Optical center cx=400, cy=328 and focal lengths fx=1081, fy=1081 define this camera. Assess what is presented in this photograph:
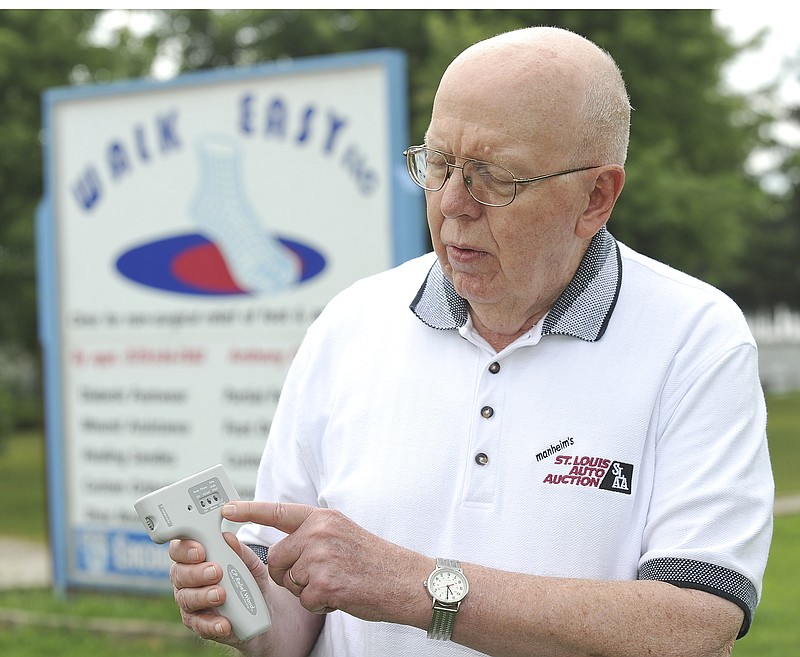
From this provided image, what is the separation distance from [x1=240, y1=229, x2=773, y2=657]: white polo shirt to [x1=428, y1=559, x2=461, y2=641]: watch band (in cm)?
18

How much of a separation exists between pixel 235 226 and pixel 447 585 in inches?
181

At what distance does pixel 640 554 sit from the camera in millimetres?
2041

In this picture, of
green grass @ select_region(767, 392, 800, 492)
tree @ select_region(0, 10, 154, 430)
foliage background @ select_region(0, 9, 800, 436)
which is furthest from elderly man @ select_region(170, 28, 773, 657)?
tree @ select_region(0, 10, 154, 430)

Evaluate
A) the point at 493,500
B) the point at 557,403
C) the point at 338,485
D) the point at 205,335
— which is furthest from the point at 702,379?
the point at 205,335

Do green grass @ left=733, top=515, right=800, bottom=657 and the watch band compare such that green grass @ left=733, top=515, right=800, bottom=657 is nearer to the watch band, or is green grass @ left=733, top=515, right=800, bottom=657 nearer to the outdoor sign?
the outdoor sign

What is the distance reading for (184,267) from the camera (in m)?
6.42

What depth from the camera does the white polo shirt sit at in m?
1.96

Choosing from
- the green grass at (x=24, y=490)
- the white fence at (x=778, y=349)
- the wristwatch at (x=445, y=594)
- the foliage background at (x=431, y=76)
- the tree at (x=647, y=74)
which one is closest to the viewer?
the wristwatch at (x=445, y=594)

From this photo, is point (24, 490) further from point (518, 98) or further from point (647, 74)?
point (518, 98)

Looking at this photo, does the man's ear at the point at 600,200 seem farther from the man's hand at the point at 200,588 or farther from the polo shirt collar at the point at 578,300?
the man's hand at the point at 200,588

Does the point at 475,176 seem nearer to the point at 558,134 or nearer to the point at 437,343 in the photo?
the point at 558,134

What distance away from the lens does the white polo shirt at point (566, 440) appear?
1.96 meters

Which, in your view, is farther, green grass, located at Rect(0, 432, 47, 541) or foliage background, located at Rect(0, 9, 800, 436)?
foliage background, located at Rect(0, 9, 800, 436)

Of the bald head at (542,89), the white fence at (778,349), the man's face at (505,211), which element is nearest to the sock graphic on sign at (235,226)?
the man's face at (505,211)
